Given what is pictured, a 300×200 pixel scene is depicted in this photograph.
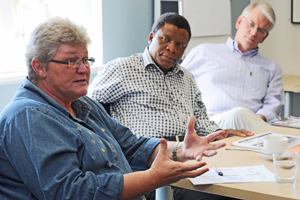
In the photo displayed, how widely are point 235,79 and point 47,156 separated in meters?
2.31

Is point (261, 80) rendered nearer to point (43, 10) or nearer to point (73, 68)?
point (43, 10)

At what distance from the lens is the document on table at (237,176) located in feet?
4.25

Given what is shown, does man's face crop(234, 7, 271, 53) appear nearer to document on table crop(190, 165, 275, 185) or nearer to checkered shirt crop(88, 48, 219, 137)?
checkered shirt crop(88, 48, 219, 137)

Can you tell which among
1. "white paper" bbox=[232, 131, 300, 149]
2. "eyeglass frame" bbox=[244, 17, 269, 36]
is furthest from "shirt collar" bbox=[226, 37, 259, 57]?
"white paper" bbox=[232, 131, 300, 149]

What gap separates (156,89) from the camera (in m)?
2.18

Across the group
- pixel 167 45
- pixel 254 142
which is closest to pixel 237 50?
pixel 167 45

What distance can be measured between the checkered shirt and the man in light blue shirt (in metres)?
0.80

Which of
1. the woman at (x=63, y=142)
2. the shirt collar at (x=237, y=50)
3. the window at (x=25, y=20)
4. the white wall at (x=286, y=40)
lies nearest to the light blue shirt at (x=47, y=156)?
the woman at (x=63, y=142)

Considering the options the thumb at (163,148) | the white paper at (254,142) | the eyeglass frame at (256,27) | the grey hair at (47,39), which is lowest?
the white paper at (254,142)

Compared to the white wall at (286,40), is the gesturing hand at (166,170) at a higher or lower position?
lower

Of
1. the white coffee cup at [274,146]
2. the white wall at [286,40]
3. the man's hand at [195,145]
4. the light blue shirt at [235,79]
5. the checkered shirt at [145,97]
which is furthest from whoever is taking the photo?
the white wall at [286,40]

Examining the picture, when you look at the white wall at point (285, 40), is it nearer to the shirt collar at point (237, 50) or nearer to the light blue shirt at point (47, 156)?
the shirt collar at point (237, 50)

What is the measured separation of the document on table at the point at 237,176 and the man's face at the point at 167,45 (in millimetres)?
960

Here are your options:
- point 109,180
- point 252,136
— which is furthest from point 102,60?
point 109,180
